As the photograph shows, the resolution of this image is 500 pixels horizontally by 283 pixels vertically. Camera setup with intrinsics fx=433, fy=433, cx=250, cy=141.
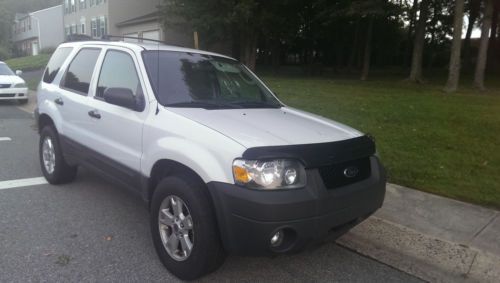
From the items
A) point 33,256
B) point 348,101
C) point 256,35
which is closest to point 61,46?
point 33,256

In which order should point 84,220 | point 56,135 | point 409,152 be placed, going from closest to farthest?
point 84,220 → point 56,135 → point 409,152

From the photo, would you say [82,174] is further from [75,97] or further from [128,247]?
[128,247]

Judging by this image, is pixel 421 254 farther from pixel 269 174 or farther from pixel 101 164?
pixel 101 164

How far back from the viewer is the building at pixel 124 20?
32.6 metres

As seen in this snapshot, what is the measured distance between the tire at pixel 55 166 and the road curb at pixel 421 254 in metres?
3.46

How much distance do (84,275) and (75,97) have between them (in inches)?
87.1

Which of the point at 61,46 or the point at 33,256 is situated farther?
the point at 61,46

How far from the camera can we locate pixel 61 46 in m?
5.73

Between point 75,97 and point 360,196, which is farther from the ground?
point 75,97

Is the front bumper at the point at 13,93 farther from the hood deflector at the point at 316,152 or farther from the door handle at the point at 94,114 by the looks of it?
the hood deflector at the point at 316,152

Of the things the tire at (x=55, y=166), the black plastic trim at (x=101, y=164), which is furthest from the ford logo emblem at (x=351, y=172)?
the tire at (x=55, y=166)

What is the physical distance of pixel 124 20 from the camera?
36500mm

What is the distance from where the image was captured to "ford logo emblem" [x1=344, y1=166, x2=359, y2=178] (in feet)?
10.5

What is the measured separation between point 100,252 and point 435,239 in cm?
299
